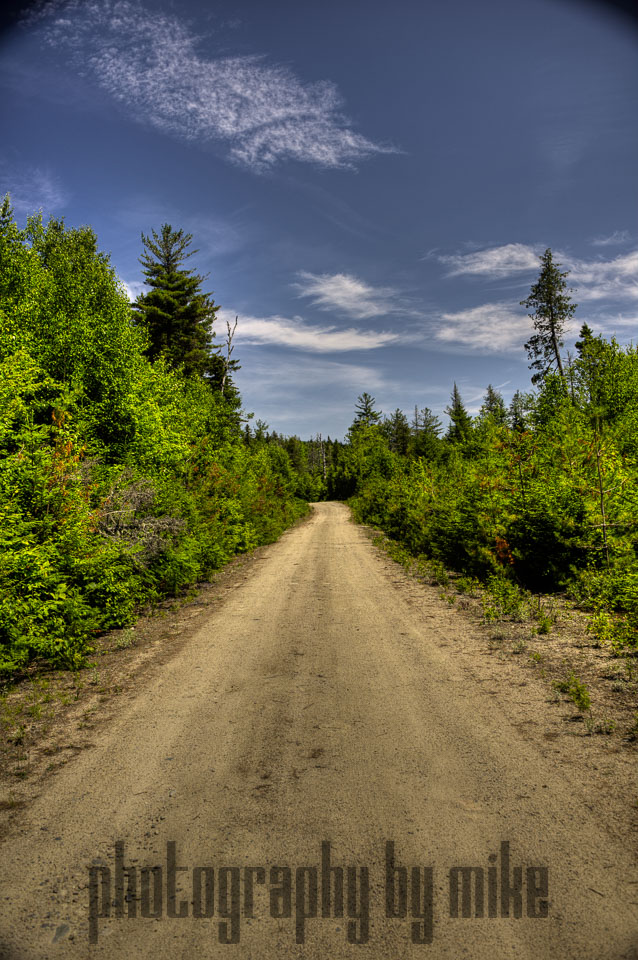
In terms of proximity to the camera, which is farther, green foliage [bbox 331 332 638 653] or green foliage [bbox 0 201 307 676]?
green foliage [bbox 331 332 638 653]

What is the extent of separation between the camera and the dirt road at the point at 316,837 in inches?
101

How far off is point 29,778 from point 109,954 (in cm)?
230

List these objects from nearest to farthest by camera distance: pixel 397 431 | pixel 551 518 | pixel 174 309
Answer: pixel 551 518 < pixel 174 309 < pixel 397 431

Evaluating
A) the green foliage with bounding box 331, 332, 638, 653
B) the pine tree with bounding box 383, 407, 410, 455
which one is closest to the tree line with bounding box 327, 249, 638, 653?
the green foliage with bounding box 331, 332, 638, 653

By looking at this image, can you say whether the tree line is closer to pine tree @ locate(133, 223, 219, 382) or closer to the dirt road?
the dirt road

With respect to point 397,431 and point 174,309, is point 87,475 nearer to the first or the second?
point 174,309

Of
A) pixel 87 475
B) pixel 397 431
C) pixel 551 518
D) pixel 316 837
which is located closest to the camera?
pixel 316 837

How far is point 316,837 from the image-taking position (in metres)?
3.28

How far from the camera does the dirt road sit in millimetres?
2576

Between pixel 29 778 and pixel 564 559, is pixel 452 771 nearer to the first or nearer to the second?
pixel 29 778

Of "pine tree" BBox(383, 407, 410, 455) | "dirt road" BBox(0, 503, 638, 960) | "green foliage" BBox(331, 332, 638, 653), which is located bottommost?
"dirt road" BBox(0, 503, 638, 960)

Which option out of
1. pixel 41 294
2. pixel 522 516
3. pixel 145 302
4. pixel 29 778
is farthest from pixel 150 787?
pixel 145 302

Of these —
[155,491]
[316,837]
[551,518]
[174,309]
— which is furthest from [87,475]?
[174,309]

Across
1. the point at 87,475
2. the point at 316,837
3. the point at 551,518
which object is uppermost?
the point at 87,475
